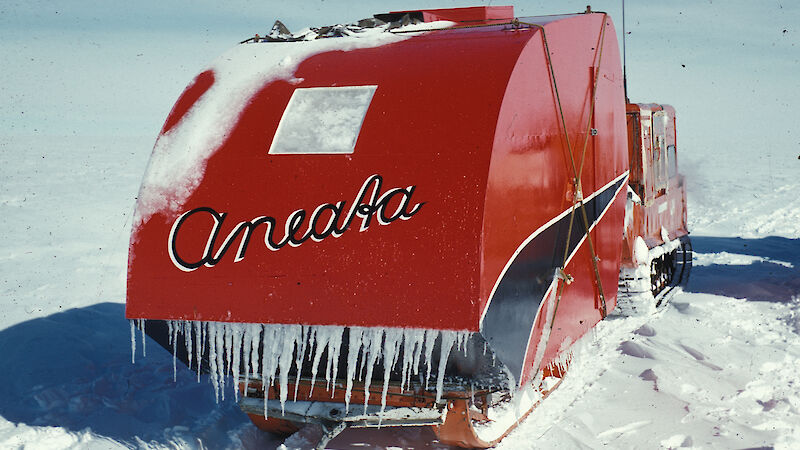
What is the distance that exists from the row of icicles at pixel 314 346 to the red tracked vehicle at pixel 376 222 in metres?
0.01

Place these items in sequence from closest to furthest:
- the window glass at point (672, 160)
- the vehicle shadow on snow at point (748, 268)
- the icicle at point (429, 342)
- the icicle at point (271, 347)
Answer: the icicle at point (429, 342), the icicle at point (271, 347), the window glass at point (672, 160), the vehicle shadow on snow at point (748, 268)

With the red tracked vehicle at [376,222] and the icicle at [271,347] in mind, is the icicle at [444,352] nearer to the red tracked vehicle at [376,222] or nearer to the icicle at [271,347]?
the red tracked vehicle at [376,222]

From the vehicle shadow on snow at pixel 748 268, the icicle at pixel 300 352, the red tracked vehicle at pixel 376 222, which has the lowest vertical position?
the vehicle shadow on snow at pixel 748 268

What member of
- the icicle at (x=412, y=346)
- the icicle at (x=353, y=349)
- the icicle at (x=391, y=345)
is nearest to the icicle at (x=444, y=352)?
the icicle at (x=412, y=346)

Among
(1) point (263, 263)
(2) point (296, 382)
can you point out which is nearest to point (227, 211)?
(1) point (263, 263)

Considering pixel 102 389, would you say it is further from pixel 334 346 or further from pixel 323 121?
pixel 323 121

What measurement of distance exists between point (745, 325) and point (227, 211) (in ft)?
19.6

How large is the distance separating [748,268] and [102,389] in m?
9.26

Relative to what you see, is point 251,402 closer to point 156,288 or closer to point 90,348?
point 156,288

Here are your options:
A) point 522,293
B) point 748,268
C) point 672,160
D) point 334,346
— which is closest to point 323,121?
point 334,346

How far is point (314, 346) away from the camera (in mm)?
4168

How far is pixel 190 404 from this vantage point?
18.0 feet

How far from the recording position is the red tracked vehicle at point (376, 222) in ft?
12.0

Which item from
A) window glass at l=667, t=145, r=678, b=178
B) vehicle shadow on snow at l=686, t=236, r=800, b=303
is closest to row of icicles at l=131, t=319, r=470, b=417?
window glass at l=667, t=145, r=678, b=178
